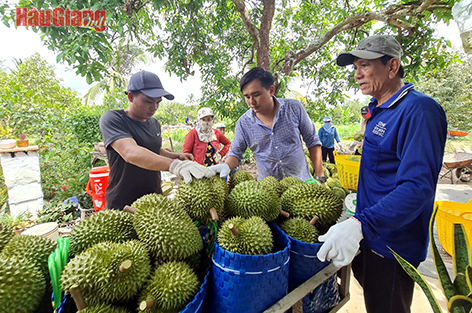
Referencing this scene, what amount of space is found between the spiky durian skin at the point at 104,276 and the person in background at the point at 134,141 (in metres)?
0.90

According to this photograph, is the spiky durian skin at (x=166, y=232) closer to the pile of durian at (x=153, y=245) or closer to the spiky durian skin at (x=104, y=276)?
the pile of durian at (x=153, y=245)

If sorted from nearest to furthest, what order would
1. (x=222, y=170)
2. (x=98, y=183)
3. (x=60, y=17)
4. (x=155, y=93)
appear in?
(x=222, y=170) < (x=155, y=93) < (x=60, y=17) < (x=98, y=183)

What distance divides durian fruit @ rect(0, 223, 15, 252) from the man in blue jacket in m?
1.67

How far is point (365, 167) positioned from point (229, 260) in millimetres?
1285

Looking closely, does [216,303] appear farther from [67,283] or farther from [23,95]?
[23,95]

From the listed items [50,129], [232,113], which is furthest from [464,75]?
[50,129]

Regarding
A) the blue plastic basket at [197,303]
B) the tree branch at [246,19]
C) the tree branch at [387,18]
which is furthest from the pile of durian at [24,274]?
the tree branch at [246,19]

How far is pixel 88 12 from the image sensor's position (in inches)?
103

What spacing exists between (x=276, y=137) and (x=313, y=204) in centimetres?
135

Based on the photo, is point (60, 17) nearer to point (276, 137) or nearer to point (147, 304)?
point (276, 137)

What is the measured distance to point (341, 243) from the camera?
1.22 meters

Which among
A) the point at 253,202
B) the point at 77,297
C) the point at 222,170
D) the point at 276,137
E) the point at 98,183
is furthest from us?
the point at 98,183

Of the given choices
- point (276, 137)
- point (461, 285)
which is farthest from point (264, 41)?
point (461, 285)

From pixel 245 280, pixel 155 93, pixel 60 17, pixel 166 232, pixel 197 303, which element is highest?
pixel 60 17
